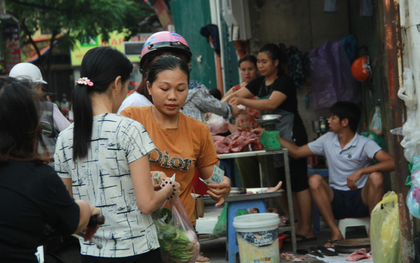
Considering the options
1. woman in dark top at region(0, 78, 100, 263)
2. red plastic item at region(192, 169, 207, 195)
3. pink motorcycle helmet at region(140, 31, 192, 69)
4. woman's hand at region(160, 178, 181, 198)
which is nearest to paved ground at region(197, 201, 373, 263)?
red plastic item at region(192, 169, 207, 195)

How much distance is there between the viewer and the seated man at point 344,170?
6086 millimetres

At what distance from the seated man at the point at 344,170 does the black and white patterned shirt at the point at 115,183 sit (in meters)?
3.93

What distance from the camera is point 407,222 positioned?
4.36m

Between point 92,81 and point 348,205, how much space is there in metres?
4.31

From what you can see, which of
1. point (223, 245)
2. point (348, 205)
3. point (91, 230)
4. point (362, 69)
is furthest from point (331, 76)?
point (91, 230)

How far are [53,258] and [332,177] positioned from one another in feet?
12.9

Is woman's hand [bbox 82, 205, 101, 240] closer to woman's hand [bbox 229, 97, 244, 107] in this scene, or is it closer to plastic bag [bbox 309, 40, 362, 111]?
woman's hand [bbox 229, 97, 244, 107]

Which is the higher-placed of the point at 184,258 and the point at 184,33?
the point at 184,33

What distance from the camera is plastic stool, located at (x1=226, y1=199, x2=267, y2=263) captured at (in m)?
5.68

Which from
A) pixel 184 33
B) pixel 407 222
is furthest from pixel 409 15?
pixel 184 33

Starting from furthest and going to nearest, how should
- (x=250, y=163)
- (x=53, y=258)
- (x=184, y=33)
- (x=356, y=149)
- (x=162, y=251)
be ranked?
(x=184, y=33) → (x=250, y=163) → (x=356, y=149) → (x=53, y=258) → (x=162, y=251)

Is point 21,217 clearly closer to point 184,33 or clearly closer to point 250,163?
point 250,163

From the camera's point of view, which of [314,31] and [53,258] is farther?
[314,31]

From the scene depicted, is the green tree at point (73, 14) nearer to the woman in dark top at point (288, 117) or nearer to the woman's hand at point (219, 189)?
the woman in dark top at point (288, 117)
